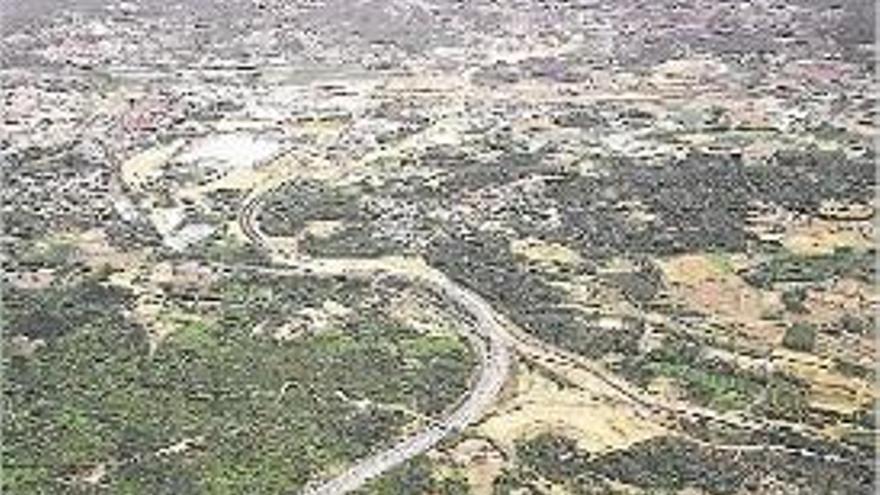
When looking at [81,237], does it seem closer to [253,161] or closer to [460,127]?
[253,161]

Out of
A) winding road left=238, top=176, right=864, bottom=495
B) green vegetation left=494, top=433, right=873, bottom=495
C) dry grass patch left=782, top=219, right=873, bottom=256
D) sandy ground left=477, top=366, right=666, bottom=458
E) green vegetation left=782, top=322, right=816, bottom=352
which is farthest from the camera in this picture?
dry grass patch left=782, top=219, right=873, bottom=256

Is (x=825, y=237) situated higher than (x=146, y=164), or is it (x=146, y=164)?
(x=825, y=237)

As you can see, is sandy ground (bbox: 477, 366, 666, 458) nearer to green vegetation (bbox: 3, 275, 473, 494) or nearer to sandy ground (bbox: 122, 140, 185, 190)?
green vegetation (bbox: 3, 275, 473, 494)

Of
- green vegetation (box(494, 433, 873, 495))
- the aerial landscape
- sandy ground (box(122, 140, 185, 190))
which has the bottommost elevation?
sandy ground (box(122, 140, 185, 190))

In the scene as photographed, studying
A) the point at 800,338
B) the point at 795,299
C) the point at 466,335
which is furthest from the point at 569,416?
the point at 795,299

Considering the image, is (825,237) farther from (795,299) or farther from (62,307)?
(62,307)

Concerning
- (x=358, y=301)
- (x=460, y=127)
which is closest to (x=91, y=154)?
(x=460, y=127)

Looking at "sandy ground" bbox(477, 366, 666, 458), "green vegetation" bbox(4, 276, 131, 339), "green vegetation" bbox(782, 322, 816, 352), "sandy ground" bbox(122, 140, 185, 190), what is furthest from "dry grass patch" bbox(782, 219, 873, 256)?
"sandy ground" bbox(122, 140, 185, 190)
